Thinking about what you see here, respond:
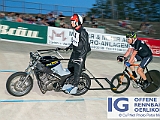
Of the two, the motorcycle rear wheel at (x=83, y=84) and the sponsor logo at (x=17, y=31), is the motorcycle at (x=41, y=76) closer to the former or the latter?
the motorcycle rear wheel at (x=83, y=84)

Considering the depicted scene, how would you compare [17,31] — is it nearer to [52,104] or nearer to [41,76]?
[41,76]

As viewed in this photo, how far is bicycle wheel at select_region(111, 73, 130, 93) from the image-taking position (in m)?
7.41

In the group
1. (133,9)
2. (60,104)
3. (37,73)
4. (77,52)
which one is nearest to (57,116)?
(60,104)

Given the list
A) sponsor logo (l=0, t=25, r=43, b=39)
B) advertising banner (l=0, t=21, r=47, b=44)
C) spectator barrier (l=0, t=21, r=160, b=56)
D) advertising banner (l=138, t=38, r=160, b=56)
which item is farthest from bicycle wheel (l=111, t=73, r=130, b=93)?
advertising banner (l=138, t=38, r=160, b=56)

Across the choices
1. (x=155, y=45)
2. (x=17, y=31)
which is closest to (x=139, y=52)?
(x=155, y=45)

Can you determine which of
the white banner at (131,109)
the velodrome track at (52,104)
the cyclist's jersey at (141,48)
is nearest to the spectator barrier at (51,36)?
the velodrome track at (52,104)

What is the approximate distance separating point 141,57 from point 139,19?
16989 mm

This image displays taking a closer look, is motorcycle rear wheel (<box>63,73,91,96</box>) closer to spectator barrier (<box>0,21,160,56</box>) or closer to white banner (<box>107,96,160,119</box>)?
white banner (<box>107,96,160,119</box>)

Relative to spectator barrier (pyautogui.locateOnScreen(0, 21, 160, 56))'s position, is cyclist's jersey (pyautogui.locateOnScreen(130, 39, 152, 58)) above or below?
above

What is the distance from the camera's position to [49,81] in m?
6.50

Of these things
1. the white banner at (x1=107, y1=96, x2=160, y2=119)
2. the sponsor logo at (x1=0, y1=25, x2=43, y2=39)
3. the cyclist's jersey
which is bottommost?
the white banner at (x1=107, y1=96, x2=160, y2=119)

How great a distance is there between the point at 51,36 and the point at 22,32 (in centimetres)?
155

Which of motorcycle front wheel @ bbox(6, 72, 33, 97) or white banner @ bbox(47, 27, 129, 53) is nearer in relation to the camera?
motorcycle front wheel @ bbox(6, 72, 33, 97)

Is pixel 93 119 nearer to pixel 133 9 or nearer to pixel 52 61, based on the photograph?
pixel 52 61
